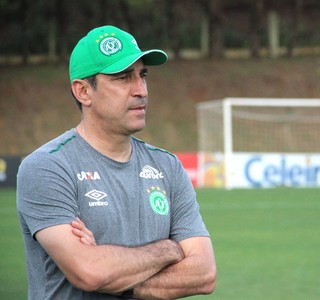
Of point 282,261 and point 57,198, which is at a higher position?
point 57,198

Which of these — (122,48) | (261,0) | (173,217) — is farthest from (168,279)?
(261,0)

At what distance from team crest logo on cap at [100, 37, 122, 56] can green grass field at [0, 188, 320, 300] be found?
5615mm

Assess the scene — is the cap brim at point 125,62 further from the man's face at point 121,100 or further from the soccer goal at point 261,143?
the soccer goal at point 261,143

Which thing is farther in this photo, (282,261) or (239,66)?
(239,66)

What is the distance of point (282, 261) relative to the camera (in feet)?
45.1

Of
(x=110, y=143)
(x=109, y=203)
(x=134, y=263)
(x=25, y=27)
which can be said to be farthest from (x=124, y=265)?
(x=25, y=27)

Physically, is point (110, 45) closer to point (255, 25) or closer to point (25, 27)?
point (25, 27)

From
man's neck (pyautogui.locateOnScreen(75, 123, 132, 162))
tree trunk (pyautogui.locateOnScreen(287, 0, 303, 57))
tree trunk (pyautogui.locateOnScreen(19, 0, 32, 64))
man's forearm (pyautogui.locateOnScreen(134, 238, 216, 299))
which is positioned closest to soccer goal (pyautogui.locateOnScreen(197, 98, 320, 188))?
tree trunk (pyautogui.locateOnScreen(287, 0, 303, 57))

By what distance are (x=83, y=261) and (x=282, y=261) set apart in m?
9.86

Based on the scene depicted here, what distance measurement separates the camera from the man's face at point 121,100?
14.4ft

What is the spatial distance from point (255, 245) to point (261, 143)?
20.3 metres

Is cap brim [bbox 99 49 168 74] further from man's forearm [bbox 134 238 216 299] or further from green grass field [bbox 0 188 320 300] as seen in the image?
green grass field [bbox 0 188 320 300]

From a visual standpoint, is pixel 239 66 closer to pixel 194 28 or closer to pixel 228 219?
pixel 194 28

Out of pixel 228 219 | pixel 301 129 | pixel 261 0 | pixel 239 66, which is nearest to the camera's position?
pixel 228 219
